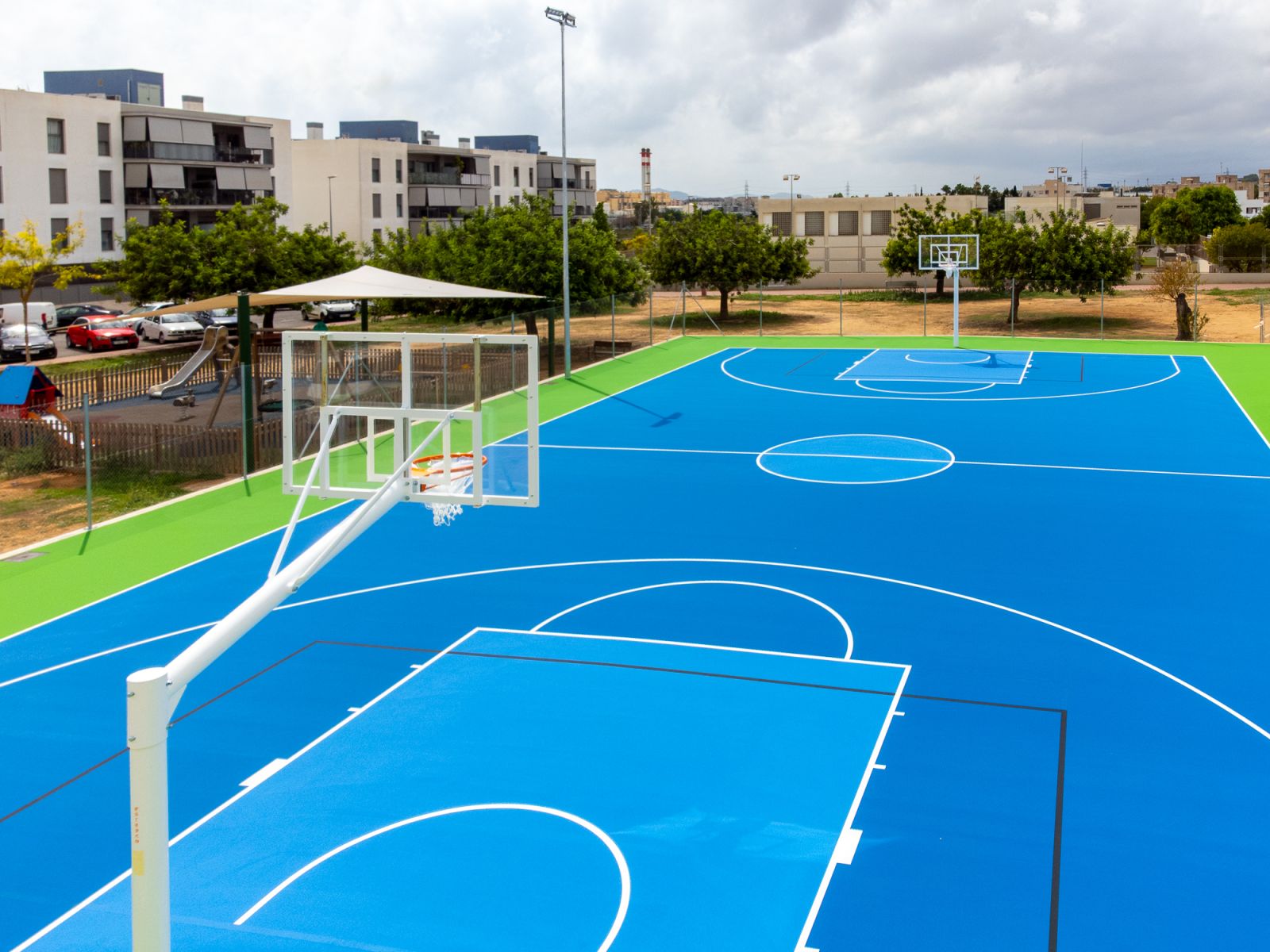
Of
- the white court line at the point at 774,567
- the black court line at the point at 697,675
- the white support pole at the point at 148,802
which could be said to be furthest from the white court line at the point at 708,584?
the white support pole at the point at 148,802

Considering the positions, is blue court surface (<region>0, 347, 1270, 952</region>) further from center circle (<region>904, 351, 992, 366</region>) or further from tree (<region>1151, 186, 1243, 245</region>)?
tree (<region>1151, 186, 1243, 245</region>)

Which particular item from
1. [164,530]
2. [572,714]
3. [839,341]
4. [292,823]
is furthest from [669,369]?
[292,823]

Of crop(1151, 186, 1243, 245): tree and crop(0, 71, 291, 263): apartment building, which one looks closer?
crop(0, 71, 291, 263): apartment building

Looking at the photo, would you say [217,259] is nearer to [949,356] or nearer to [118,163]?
[949,356]

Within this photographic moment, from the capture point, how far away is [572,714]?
12.0 metres

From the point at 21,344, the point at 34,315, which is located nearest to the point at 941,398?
the point at 21,344

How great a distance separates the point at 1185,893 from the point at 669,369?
29264 mm

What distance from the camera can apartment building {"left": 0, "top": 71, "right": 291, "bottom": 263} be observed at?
2502 inches

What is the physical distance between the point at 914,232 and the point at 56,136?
42208 mm

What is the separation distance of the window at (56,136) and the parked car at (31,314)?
11183 millimetres

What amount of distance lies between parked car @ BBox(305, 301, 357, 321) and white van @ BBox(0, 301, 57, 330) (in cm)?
1089

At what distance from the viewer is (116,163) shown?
70.0 meters

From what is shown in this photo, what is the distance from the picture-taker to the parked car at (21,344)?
48094 mm

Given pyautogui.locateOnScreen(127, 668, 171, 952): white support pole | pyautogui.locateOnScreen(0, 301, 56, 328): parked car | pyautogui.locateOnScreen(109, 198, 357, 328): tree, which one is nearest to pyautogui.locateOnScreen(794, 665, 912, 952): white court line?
pyautogui.locateOnScreen(127, 668, 171, 952): white support pole
